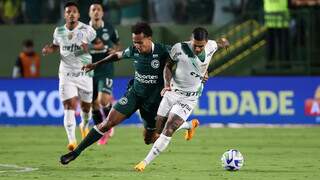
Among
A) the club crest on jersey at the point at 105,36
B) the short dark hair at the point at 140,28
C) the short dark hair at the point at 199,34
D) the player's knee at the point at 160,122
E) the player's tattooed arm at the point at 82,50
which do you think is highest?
the short dark hair at the point at 140,28

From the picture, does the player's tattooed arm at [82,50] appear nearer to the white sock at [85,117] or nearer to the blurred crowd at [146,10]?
the white sock at [85,117]

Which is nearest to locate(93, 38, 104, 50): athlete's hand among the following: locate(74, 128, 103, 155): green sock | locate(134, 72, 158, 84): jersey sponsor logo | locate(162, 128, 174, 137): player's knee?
locate(134, 72, 158, 84): jersey sponsor logo

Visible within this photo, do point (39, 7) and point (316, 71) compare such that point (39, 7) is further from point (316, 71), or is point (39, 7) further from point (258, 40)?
point (316, 71)

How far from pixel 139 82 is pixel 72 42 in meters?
2.82

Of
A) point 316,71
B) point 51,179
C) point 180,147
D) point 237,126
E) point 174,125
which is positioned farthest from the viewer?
point 316,71

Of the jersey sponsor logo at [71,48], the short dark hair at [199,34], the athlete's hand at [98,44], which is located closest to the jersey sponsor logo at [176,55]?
the short dark hair at [199,34]

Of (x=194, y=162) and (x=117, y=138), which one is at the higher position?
(x=194, y=162)

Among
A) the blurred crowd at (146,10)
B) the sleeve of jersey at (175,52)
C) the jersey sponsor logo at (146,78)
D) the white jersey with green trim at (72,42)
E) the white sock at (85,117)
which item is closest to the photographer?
the sleeve of jersey at (175,52)

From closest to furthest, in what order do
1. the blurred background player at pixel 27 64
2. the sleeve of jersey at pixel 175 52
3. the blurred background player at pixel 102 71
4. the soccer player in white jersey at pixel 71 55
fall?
the sleeve of jersey at pixel 175 52
the soccer player in white jersey at pixel 71 55
the blurred background player at pixel 102 71
the blurred background player at pixel 27 64

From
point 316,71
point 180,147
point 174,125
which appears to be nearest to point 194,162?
point 174,125

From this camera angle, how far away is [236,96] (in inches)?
867

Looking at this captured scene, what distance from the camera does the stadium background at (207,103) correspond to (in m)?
13.2

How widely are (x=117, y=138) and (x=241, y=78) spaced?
14.7ft

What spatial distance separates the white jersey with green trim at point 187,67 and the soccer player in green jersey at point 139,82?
21 centimetres
